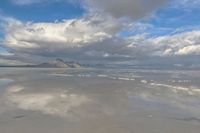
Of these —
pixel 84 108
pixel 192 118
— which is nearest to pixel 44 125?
pixel 84 108

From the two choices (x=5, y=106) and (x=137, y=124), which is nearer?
(x=137, y=124)

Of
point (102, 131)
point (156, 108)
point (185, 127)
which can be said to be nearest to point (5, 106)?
point (102, 131)

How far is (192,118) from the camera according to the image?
13250 millimetres

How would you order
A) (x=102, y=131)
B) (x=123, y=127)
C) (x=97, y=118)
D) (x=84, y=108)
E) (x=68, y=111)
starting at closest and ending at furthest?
1. (x=102, y=131)
2. (x=123, y=127)
3. (x=97, y=118)
4. (x=68, y=111)
5. (x=84, y=108)

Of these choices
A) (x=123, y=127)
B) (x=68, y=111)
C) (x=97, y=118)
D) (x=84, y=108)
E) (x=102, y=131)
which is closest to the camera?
(x=102, y=131)

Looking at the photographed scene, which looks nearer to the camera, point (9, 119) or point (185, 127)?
point (185, 127)

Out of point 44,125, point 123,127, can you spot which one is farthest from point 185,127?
point 44,125

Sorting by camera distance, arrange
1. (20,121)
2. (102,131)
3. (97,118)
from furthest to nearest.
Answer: (97,118) → (20,121) → (102,131)

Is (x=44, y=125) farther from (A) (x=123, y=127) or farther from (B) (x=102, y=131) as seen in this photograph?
(A) (x=123, y=127)

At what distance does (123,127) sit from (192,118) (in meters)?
4.21

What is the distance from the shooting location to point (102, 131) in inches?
419

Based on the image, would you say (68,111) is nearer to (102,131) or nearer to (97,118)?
(97,118)

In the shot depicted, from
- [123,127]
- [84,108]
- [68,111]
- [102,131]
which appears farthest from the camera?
[84,108]

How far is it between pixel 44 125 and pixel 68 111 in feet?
11.2
